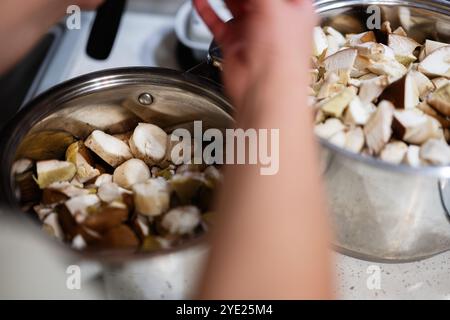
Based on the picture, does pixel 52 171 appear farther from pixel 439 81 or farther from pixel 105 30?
pixel 439 81

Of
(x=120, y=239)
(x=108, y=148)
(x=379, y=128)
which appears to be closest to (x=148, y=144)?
(x=108, y=148)

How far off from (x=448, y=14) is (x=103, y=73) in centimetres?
43

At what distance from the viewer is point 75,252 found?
44 centimetres

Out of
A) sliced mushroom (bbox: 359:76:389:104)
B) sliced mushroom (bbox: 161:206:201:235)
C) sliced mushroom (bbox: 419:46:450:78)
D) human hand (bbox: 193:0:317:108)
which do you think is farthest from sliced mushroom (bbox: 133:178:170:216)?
sliced mushroom (bbox: 419:46:450:78)

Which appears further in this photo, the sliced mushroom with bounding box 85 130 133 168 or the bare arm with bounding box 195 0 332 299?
the sliced mushroom with bounding box 85 130 133 168

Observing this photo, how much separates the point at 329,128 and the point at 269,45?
0.13 m

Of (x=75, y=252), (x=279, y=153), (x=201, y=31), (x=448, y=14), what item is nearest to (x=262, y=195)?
(x=279, y=153)

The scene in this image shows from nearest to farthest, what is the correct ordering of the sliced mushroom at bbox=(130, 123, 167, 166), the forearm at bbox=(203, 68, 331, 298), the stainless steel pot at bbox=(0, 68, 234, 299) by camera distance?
the forearm at bbox=(203, 68, 331, 298)
the stainless steel pot at bbox=(0, 68, 234, 299)
the sliced mushroom at bbox=(130, 123, 167, 166)

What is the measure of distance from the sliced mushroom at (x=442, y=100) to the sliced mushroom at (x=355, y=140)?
0.09 metres

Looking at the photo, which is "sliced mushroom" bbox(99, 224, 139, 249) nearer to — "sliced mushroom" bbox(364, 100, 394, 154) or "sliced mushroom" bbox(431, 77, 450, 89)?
"sliced mushroom" bbox(364, 100, 394, 154)

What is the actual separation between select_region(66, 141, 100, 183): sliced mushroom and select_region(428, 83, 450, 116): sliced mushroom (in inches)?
14.4

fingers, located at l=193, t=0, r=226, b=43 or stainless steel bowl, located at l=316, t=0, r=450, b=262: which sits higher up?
fingers, located at l=193, t=0, r=226, b=43

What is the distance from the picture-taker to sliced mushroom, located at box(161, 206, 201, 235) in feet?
1.66

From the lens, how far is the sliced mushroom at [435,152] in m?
0.51
